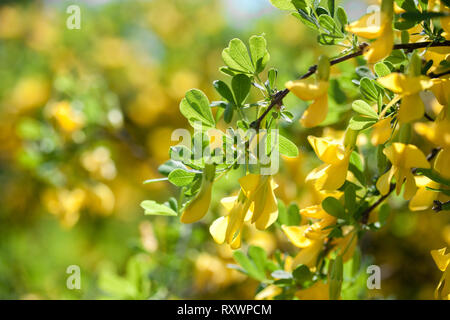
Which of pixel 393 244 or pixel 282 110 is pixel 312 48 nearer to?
pixel 393 244

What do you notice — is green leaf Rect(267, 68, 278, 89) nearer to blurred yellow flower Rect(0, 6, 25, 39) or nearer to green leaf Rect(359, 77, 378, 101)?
green leaf Rect(359, 77, 378, 101)

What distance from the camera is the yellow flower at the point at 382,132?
47cm

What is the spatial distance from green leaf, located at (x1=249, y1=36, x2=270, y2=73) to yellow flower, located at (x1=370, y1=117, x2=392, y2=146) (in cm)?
15

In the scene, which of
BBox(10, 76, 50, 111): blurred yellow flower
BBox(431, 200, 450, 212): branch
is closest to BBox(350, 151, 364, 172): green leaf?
BBox(431, 200, 450, 212): branch

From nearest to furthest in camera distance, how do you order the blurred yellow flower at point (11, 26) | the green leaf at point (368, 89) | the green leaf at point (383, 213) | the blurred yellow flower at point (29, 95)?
1. the green leaf at point (368, 89)
2. the green leaf at point (383, 213)
3. the blurred yellow flower at point (29, 95)
4. the blurred yellow flower at point (11, 26)

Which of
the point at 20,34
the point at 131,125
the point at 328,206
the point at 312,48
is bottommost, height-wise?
the point at 328,206

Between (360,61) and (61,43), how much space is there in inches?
56.4

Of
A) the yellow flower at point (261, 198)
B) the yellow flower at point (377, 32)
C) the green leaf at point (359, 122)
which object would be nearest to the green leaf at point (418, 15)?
the yellow flower at point (377, 32)

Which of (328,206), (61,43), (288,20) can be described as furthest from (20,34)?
(328,206)

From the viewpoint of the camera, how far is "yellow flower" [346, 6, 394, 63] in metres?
0.42

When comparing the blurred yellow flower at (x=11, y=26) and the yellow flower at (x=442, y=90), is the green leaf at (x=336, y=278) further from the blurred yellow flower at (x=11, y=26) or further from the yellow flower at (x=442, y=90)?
the blurred yellow flower at (x=11, y=26)

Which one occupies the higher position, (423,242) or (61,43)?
(61,43)

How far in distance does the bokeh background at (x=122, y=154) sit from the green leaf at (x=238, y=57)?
261 millimetres
